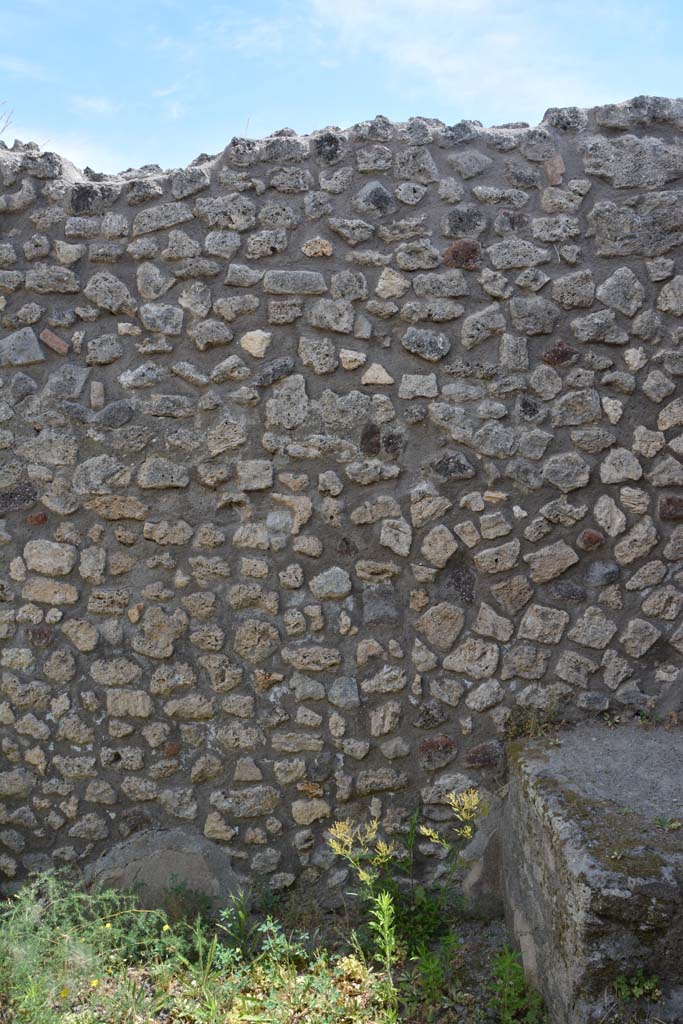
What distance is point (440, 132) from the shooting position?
366cm

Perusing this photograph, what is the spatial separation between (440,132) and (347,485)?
4.75ft

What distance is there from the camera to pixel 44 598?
3.76 meters

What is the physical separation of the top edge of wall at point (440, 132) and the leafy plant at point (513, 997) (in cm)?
296

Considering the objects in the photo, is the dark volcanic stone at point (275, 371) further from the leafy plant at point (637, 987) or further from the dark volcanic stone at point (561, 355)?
the leafy plant at point (637, 987)

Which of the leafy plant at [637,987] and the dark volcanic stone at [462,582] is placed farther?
the dark volcanic stone at [462,582]

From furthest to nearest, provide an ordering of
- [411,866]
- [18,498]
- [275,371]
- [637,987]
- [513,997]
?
[18,498]
[275,371]
[411,866]
[513,997]
[637,987]

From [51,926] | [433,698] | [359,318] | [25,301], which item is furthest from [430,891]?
[25,301]

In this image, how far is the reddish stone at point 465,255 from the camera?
11.7 feet

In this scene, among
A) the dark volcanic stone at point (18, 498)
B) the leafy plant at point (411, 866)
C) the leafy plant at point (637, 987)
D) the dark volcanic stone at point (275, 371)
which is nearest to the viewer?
the leafy plant at point (637, 987)

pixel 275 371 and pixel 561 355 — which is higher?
pixel 561 355

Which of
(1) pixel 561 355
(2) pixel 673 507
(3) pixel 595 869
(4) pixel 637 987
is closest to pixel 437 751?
(3) pixel 595 869

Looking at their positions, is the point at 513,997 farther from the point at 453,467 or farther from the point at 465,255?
the point at 465,255

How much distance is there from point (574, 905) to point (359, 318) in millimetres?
2200

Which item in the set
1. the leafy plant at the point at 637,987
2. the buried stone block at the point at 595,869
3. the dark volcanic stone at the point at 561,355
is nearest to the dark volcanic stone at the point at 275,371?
the dark volcanic stone at the point at 561,355
